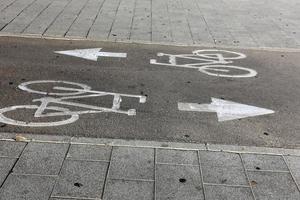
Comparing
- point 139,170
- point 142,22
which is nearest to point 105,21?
point 142,22

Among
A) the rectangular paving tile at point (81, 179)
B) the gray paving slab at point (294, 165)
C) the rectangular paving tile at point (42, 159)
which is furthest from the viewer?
the gray paving slab at point (294, 165)

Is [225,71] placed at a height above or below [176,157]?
below

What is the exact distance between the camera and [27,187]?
4.97 meters

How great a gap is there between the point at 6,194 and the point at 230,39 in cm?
793

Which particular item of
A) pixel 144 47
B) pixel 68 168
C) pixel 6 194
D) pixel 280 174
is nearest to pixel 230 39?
pixel 144 47

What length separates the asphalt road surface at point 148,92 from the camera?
655 cm

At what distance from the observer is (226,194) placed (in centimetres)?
509

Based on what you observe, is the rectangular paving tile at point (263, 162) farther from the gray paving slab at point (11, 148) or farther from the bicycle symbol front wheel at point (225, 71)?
the bicycle symbol front wheel at point (225, 71)

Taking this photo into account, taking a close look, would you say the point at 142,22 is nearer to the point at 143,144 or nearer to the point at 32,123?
the point at 32,123

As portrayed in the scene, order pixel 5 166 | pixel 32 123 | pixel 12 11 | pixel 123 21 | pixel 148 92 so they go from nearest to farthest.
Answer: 1. pixel 5 166
2. pixel 32 123
3. pixel 148 92
4. pixel 123 21
5. pixel 12 11

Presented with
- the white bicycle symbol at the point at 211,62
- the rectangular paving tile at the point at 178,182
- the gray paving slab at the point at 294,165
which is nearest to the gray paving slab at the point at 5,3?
the white bicycle symbol at the point at 211,62

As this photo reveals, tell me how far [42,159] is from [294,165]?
302cm

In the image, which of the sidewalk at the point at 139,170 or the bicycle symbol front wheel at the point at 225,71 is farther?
the bicycle symbol front wheel at the point at 225,71

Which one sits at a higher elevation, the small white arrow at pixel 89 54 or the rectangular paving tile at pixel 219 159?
the rectangular paving tile at pixel 219 159
